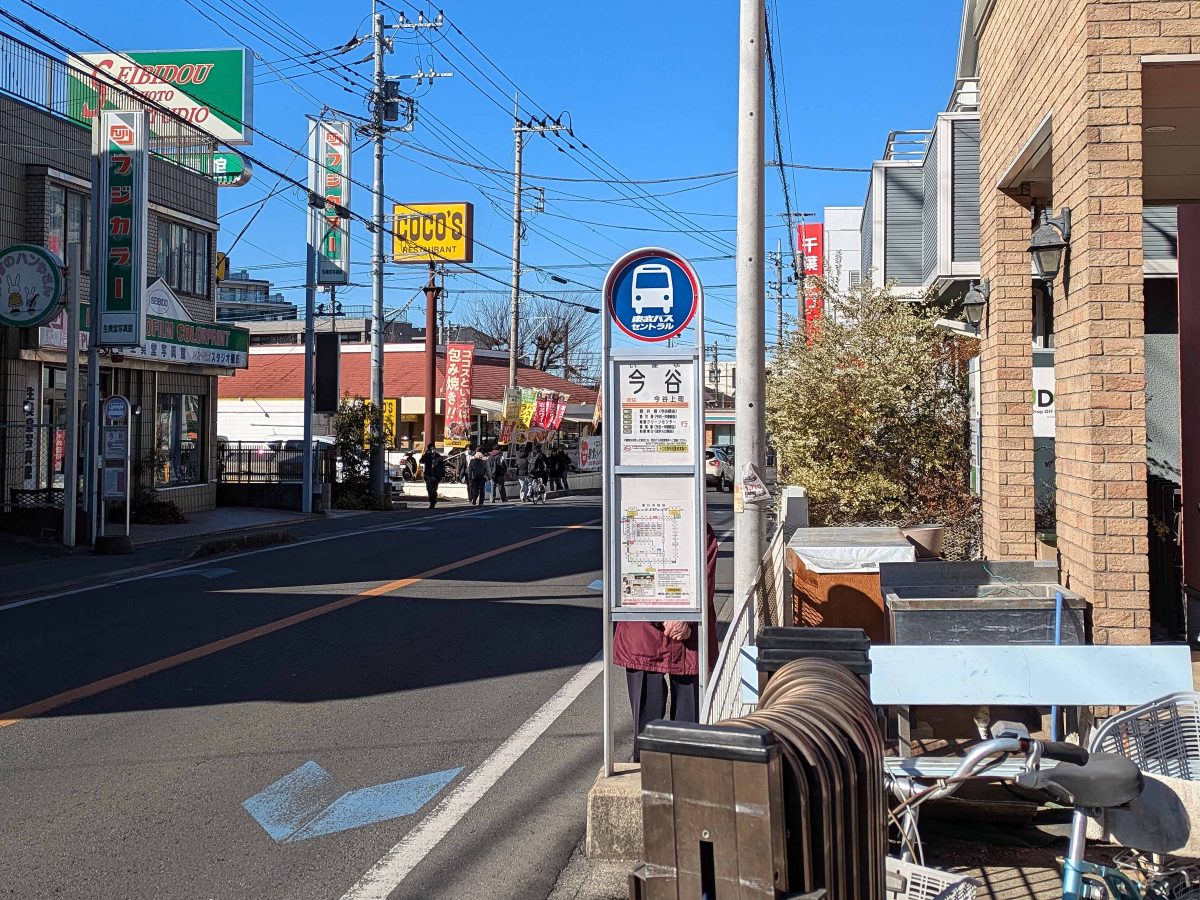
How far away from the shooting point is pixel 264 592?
13984mm

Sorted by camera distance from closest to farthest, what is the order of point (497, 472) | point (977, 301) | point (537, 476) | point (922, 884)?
point (922, 884), point (977, 301), point (497, 472), point (537, 476)

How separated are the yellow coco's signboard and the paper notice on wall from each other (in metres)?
38.8

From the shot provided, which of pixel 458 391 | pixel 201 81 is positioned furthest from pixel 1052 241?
pixel 458 391

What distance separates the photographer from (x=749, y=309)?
8.09 metres

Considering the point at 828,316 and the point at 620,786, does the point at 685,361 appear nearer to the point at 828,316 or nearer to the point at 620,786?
the point at 620,786

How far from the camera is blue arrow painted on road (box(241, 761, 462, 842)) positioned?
5781 mm

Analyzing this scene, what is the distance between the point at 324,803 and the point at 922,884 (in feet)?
11.2

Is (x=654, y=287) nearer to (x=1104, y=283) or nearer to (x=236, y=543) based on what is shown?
(x=1104, y=283)

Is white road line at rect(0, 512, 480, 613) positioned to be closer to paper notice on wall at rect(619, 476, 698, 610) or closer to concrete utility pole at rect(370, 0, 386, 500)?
concrete utility pole at rect(370, 0, 386, 500)

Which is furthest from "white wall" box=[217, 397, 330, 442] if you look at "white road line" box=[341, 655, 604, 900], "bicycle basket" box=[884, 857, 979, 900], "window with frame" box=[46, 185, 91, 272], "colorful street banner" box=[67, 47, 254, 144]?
"bicycle basket" box=[884, 857, 979, 900]

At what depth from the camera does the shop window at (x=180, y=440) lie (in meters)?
26.9

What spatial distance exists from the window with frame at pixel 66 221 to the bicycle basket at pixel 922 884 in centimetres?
2135

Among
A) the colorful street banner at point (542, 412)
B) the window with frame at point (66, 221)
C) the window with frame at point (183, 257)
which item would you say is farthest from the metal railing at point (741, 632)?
the colorful street banner at point (542, 412)

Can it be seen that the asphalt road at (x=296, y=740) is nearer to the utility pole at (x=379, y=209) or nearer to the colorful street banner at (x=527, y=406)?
the utility pole at (x=379, y=209)
